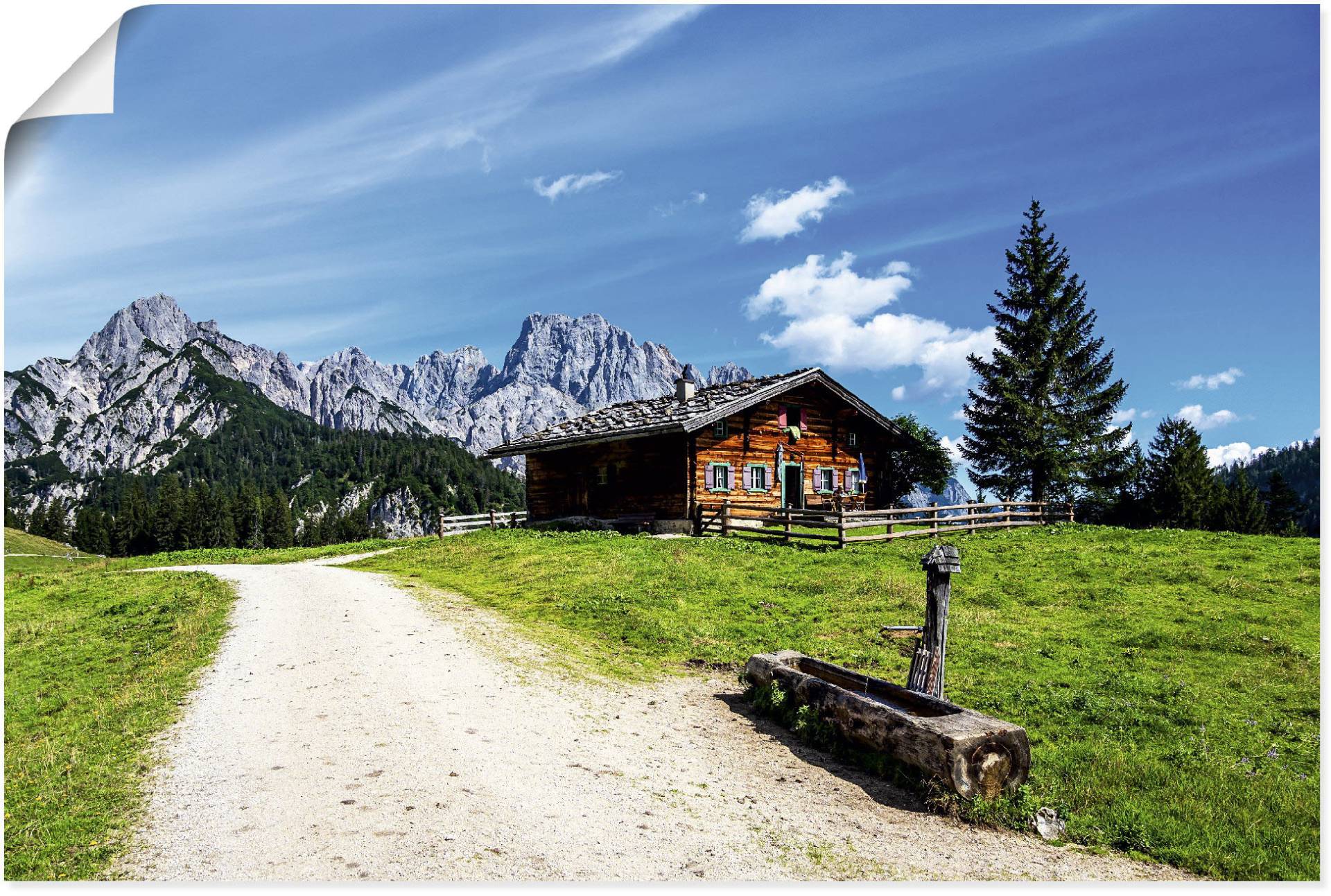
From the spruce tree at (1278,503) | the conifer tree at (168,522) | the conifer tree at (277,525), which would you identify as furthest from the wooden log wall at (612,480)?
the conifer tree at (277,525)

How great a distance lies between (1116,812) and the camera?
6.77 m

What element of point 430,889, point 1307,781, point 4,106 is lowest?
point 1307,781

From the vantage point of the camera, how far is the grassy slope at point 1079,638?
22.9ft

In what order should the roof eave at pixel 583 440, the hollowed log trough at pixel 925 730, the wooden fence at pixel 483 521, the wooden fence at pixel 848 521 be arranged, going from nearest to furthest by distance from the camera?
the hollowed log trough at pixel 925 730
the wooden fence at pixel 848 521
the roof eave at pixel 583 440
the wooden fence at pixel 483 521

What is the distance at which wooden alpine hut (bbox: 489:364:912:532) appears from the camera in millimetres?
30984

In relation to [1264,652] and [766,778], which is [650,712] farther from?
[1264,652]

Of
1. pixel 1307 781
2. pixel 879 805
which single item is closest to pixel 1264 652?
pixel 1307 781

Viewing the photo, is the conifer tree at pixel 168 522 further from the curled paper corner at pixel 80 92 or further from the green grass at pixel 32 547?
the curled paper corner at pixel 80 92

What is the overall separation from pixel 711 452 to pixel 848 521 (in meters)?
7.64

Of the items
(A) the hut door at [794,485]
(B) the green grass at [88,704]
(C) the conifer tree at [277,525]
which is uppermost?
(A) the hut door at [794,485]

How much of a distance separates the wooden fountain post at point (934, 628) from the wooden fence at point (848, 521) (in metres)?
15.7

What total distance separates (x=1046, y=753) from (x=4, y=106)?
35.2 feet

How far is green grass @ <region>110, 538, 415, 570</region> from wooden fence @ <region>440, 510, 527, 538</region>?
2489 millimetres

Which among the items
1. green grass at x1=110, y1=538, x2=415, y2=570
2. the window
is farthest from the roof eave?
green grass at x1=110, y1=538, x2=415, y2=570
